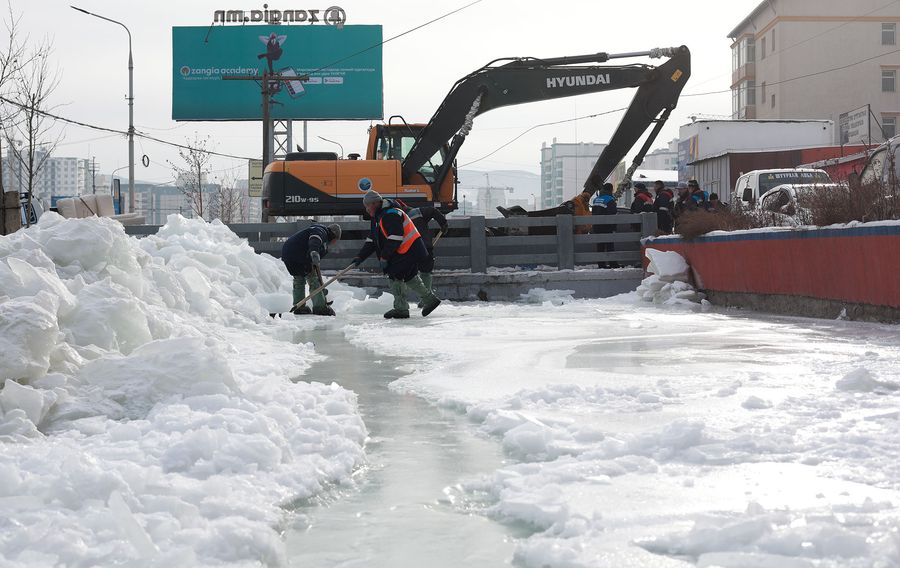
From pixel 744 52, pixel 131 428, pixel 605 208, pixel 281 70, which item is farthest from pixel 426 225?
pixel 744 52

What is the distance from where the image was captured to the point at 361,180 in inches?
805

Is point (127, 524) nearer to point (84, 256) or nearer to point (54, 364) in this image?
point (54, 364)

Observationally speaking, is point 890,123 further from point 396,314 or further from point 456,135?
point 396,314

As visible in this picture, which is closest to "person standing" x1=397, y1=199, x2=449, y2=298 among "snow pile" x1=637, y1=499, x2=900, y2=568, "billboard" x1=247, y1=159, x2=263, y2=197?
"snow pile" x1=637, y1=499, x2=900, y2=568

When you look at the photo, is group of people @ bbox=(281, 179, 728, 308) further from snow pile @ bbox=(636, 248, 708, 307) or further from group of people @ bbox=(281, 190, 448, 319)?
snow pile @ bbox=(636, 248, 708, 307)

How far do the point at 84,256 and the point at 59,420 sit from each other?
3992mm

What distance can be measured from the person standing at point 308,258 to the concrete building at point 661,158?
271 ft

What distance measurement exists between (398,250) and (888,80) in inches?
2140

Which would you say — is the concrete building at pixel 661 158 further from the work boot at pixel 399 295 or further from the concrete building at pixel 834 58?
the work boot at pixel 399 295

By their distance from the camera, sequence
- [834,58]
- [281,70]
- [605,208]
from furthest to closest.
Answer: [834,58] → [281,70] → [605,208]

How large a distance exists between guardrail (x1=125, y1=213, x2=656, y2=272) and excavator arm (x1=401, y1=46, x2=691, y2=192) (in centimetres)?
196

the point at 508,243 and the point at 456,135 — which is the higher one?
the point at 456,135

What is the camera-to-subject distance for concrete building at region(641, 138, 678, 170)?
10325 centimetres

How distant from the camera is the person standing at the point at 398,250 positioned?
541 inches
